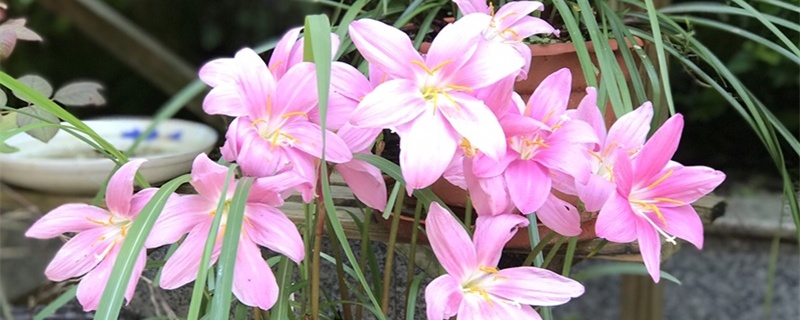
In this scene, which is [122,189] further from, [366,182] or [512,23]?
[512,23]

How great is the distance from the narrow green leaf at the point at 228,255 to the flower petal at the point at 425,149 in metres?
0.09

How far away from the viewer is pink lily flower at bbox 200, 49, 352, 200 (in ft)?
1.43

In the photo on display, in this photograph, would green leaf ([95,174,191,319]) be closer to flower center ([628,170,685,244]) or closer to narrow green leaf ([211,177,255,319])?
narrow green leaf ([211,177,255,319])

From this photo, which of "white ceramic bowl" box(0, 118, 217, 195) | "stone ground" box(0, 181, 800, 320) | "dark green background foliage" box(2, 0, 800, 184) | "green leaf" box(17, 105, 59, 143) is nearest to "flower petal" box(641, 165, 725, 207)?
"green leaf" box(17, 105, 59, 143)

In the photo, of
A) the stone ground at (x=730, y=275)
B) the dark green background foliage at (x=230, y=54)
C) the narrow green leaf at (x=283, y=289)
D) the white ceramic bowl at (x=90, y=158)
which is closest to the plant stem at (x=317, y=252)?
the narrow green leaf at (x=283, y=289)

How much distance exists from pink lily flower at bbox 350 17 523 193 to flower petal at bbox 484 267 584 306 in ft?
0.28

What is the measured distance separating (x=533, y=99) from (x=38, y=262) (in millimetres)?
2184

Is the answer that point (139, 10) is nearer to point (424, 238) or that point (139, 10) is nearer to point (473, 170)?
point (424, 238)

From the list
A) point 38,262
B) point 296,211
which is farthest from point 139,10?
point 296,211

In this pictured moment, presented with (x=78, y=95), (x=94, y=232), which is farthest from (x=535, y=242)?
(x=78, y=95)

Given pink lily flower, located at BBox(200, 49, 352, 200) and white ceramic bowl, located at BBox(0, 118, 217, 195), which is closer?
pink lily flower, located at BBox(200, 49, 352, 200)

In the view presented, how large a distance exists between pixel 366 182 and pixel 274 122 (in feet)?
0.26

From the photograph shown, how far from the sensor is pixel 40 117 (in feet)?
1.87

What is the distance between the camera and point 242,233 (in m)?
0.45
